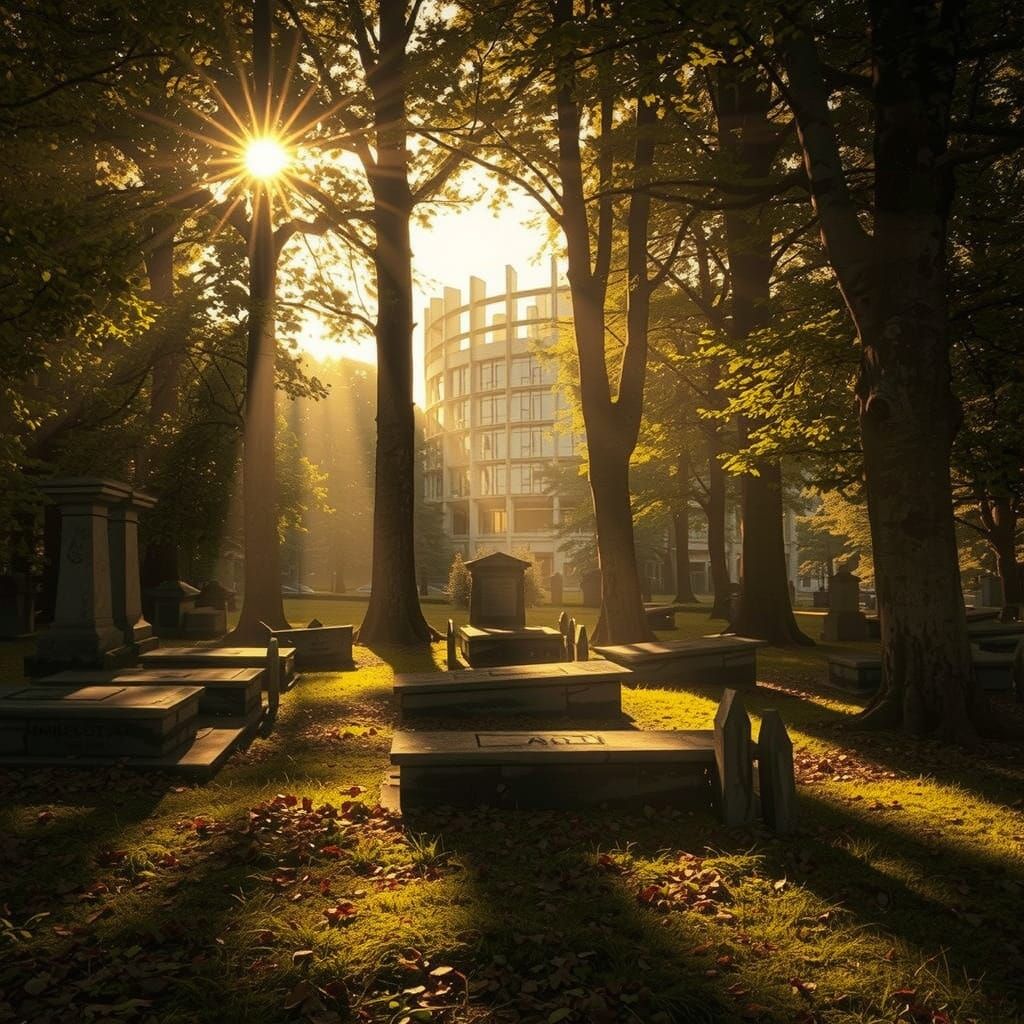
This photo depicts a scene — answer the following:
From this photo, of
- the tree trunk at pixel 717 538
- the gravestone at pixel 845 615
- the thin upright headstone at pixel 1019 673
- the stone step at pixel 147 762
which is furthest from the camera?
the tree trunk at pixel 717 538

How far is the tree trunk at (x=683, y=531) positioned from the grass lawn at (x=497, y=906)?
2228 centimetres

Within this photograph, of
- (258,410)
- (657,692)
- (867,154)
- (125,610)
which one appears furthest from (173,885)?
(867,154)

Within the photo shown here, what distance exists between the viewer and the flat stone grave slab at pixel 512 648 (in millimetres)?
13102

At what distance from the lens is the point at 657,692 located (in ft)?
35.5

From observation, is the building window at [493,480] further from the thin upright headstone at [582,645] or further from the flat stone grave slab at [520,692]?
the flat stone grave slab at [520,692]

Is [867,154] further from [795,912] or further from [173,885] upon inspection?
[173,885]

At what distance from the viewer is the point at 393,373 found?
17250 mm

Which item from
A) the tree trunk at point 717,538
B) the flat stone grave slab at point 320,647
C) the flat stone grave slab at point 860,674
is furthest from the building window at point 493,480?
the flat stone grave slab at point 860,674

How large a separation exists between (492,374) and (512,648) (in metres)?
60.5

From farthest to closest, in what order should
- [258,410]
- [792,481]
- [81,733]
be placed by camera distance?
1. [792,481]
2. [258,410]
3. [81,733]

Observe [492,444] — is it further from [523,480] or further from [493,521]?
[493,521]

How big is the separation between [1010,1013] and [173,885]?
4147 mm

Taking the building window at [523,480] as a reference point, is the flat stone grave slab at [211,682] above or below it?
below

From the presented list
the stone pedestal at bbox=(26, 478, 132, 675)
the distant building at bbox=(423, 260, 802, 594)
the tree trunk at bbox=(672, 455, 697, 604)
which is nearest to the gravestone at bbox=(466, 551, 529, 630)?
the stone pedestal at bbox=(26, 478, 132, 675)
